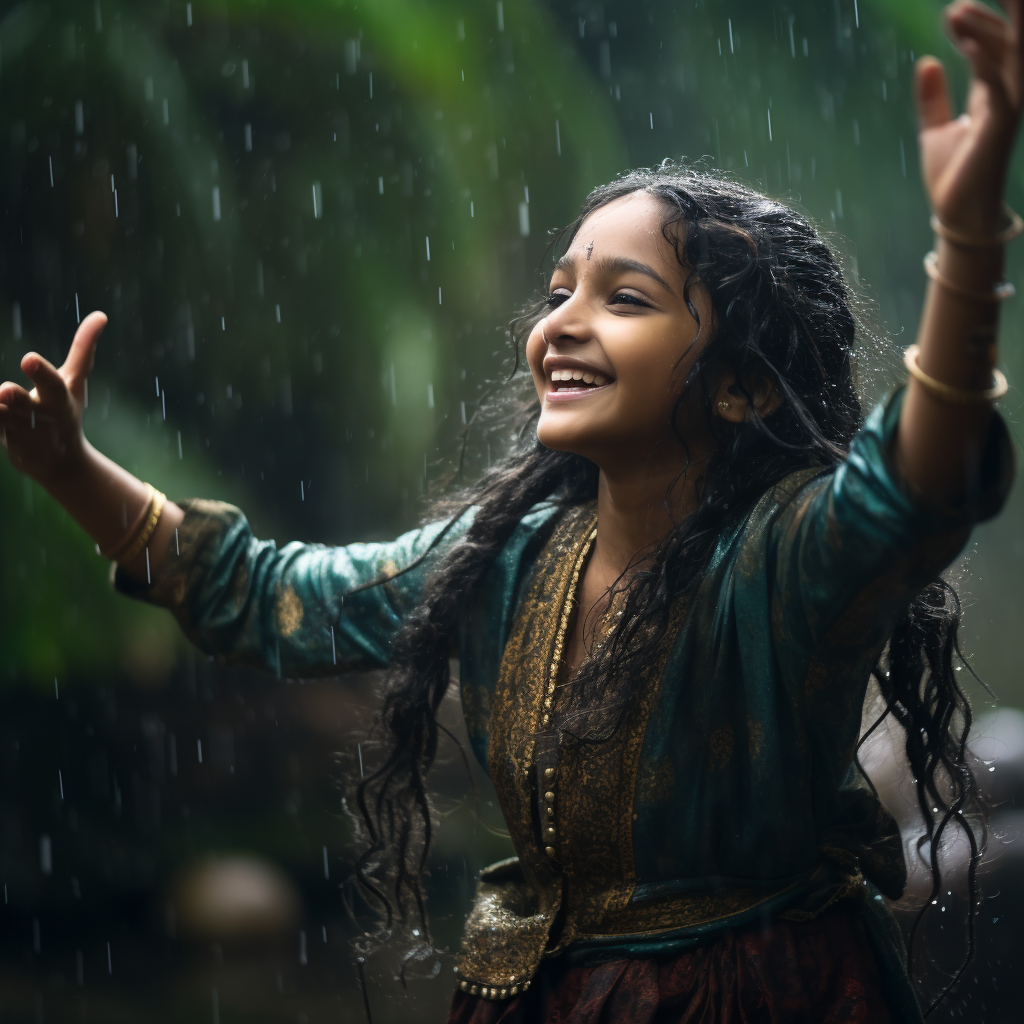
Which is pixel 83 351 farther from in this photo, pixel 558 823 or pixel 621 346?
pixel 558 823

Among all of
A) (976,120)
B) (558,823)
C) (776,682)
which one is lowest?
(558,823)

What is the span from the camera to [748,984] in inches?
46.8

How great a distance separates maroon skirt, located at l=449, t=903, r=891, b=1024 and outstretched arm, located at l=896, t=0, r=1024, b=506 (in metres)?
0.58

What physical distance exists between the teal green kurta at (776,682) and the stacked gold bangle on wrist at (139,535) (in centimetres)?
47

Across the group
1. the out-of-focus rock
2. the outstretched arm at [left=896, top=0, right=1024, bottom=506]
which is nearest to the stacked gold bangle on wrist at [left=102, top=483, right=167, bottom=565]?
the outstretched arm at [left=896, top=0, right=1024, bottom=506]

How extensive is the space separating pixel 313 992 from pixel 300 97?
95.6 inches

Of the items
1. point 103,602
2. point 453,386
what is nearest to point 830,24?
point 453,386

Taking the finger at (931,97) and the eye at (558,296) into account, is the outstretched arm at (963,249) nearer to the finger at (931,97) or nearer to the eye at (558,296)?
the finger at (931,97)

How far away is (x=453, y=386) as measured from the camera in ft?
10.3

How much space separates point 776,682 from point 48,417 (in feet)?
3.31

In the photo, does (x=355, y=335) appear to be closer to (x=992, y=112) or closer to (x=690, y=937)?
(x=690, y=937)

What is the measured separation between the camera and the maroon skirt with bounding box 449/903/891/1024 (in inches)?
46.6

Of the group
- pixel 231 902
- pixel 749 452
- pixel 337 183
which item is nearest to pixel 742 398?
pixel 749 452

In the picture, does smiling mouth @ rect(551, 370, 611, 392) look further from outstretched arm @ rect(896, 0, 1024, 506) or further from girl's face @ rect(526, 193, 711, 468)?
outstretched arm @ rect(896, 0, 1024, 506)
